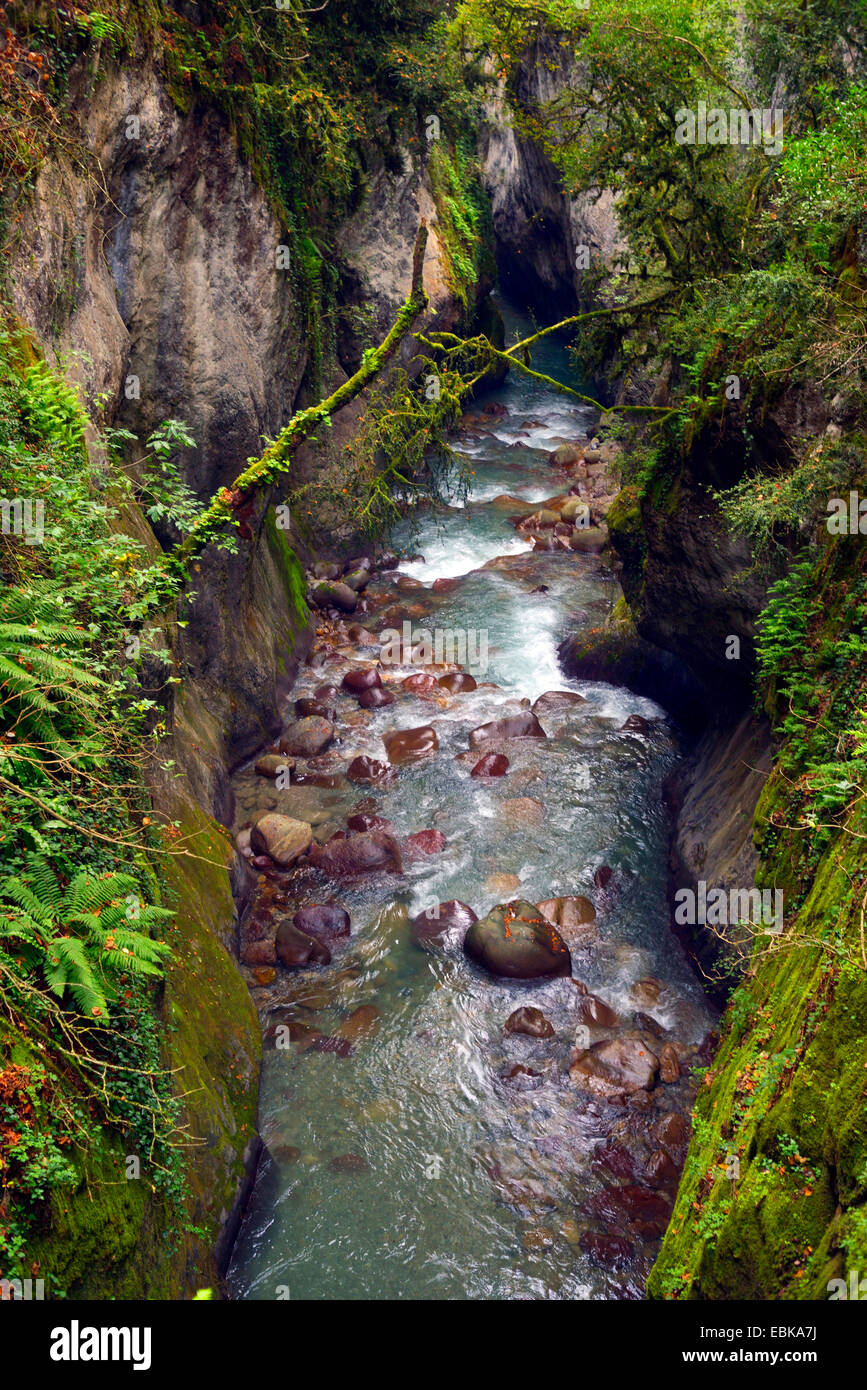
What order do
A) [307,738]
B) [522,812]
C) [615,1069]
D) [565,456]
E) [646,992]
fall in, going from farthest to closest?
[565,456] → [307,738] → [522,812] → [646,992] → [615,1069]

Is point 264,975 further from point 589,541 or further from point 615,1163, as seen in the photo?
point 589,541

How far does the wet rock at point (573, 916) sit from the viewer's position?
10812 mm

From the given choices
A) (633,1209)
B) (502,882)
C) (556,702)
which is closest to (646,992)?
(502,882)

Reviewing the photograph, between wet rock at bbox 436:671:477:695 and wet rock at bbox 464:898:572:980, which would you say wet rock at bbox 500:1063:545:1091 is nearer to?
wet rock at bbox 464:898:572:980

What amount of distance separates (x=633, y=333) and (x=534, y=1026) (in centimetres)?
1228

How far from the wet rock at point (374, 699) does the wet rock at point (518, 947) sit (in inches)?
215

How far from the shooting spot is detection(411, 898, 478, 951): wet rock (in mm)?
10742

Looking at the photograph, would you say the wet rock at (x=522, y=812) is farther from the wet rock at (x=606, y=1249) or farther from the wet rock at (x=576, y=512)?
the wet rock at (x=576, y=512)

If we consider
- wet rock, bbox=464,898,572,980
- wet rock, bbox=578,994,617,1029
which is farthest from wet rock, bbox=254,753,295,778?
wet rock, bbox=578,994,617,1029

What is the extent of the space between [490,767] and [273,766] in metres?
3.36

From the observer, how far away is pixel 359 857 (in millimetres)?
11742

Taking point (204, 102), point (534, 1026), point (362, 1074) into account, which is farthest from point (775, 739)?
point (204, 102)

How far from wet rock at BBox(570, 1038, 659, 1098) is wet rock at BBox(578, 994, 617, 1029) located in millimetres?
361

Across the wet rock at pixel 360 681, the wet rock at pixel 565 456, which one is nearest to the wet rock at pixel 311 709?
the wet rock at pixel 360 681
